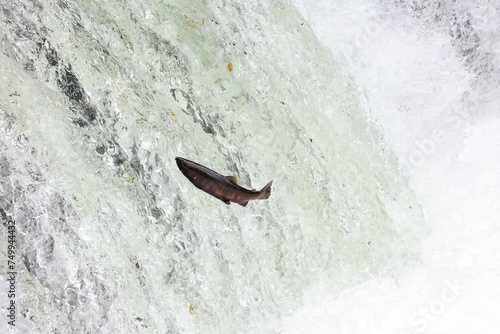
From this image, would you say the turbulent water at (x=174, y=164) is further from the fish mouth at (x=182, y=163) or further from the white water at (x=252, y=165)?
the fish mouth at (x=182, y=163)

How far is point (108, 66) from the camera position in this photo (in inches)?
76.5

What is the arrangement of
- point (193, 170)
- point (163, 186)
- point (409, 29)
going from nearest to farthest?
point (193, 170)
point (163, 186)
point (409, 29)

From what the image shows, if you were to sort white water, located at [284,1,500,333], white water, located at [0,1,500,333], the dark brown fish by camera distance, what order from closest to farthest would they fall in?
the dark brown fish
white water, located at [0,1,500,333]
white water, located at [284,1,500,333]

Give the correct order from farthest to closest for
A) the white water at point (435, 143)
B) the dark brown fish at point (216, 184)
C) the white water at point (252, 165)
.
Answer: the white water at point (435, 143) < the white water at point (252, 165) < the dark brown fish at point (216, 184)

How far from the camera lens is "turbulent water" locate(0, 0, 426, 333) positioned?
1872 mm

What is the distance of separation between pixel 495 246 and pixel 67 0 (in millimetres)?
2540

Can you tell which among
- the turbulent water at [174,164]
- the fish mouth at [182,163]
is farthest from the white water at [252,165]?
the fish mouth at [182,163]

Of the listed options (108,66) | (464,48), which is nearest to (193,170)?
(108,66)

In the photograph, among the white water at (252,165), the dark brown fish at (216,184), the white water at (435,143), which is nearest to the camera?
the dark brown fish at (216,184)

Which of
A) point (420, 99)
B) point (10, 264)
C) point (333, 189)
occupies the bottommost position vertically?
point (10, 264)

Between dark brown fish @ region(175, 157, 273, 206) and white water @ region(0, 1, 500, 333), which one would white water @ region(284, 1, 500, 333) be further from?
dark brown fish @ region(175, 157, 273, 206)

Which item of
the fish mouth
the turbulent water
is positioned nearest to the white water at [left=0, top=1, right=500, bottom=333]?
the turbulent water

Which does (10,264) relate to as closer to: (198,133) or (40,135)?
(40,135)

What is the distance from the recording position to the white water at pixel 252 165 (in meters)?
1.91
